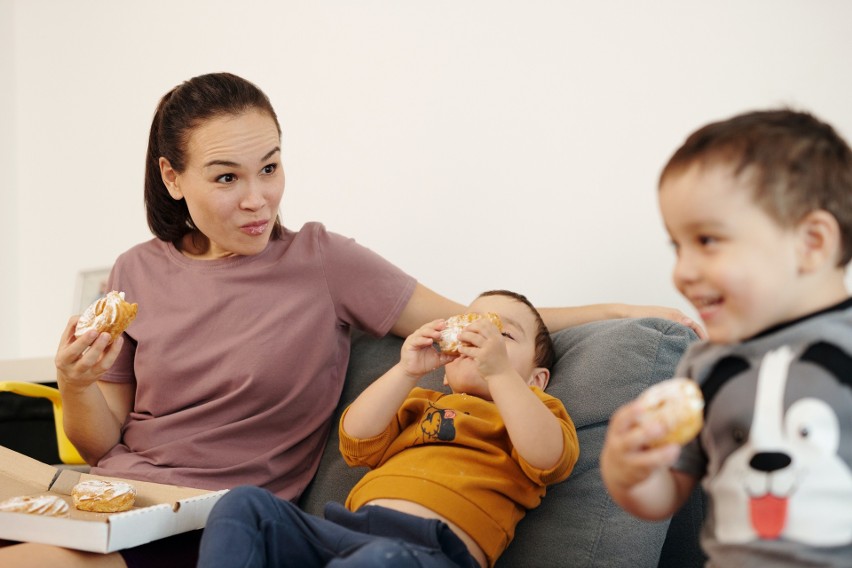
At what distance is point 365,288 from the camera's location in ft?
6.98

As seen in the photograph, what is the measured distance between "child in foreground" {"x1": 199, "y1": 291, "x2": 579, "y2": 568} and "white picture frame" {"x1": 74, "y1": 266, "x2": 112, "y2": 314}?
2136 mm

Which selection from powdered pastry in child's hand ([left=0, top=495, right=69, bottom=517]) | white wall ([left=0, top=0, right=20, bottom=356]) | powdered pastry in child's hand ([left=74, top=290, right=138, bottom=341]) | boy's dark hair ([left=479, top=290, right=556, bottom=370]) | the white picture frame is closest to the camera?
powdered pastry in child's hand ([left=0, top=495, right=69, bottom=517])

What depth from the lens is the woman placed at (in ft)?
6.61

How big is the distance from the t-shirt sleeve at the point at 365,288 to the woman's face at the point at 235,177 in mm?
180

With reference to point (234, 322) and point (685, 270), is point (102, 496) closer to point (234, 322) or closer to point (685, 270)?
point (234, 322)

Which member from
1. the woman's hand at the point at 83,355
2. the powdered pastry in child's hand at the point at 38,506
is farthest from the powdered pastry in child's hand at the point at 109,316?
the powdered pastry in child's hand at the point at 38,506

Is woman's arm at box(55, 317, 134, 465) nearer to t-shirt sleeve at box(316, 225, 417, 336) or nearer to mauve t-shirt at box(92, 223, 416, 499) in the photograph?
mauve t-shirt at box(92, 223, 416, 499)

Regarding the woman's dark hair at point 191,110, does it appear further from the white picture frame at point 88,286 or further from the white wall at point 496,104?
the white picture frame at point 88,286

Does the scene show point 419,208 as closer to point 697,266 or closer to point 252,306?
point 252,306

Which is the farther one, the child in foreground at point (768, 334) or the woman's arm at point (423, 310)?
the woman's arm at point (423, 310)

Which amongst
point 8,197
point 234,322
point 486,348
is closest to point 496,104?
point 234,322

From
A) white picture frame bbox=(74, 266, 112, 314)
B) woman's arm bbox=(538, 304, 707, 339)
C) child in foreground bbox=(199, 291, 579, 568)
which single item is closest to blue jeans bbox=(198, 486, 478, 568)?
child in foreground bbox=(199, 291, 579, 568)

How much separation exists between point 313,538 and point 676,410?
74 centimetres

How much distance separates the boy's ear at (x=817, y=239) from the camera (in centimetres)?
109
